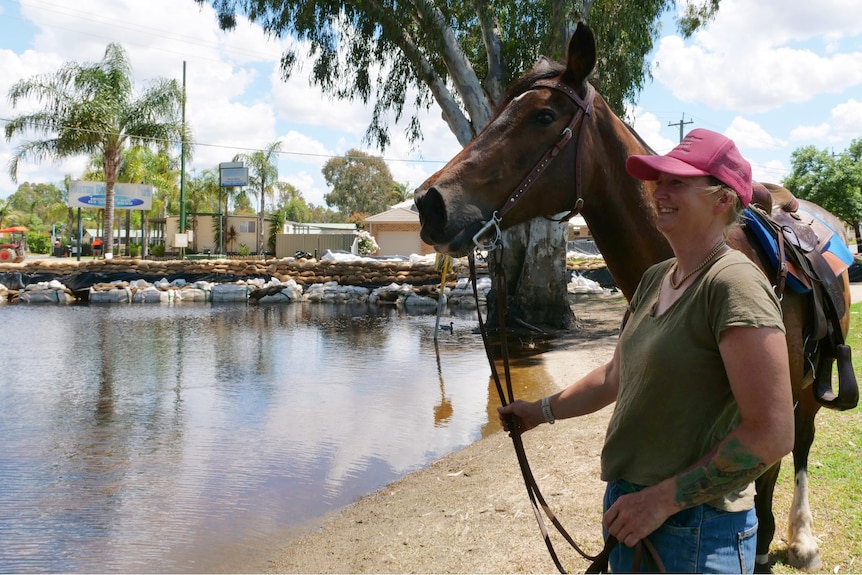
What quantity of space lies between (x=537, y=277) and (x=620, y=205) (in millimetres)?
13068

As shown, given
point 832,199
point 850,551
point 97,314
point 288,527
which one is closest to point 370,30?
point 97,314

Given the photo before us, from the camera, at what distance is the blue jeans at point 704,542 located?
167 cm

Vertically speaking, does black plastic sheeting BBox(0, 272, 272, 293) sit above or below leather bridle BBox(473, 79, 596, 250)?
below

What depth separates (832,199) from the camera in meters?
35.3

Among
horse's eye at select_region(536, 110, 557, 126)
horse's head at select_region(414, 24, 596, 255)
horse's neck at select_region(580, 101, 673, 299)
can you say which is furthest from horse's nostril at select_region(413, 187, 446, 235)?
horse's neck at select_region(580, 101, 673, 299)

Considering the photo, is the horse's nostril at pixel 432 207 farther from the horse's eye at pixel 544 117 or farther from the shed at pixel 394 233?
the shed at pixel 394 233

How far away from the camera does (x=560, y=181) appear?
2.59m

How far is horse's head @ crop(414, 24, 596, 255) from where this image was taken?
237 centimetres

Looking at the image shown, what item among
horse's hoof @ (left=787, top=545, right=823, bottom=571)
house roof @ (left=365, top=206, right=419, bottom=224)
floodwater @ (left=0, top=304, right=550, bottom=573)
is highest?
house roof @ (left=365, top=206, right=419, bottom=224)

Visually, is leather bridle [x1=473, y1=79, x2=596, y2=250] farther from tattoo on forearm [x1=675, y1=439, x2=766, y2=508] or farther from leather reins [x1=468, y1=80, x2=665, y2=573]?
tattoo on forearm [x1=675, y1=439, x2=766, y2=508]

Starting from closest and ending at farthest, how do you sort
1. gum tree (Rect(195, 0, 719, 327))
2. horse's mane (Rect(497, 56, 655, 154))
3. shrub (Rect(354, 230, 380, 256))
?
horse's mane (Rect(497, 56, 655, 154)) → gum tree (Rect(195, 0, 719, 327)) → shrub (Rect(354, 230, 380, 256))

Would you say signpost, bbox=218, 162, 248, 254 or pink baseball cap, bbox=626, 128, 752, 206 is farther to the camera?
signpost, bbox=218, 162, 248, 254

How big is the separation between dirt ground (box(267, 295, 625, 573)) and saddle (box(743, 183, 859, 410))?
5.24 ft

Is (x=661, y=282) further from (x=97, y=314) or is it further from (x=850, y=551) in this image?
(x=97, y=314)
